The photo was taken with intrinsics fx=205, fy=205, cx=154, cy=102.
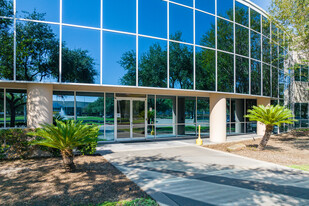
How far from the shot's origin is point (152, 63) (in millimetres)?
11438

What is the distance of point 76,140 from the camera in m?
6.13

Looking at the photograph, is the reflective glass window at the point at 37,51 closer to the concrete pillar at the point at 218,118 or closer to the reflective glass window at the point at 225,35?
the concrete pillar at the point at 218,118

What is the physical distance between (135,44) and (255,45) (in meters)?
10.6

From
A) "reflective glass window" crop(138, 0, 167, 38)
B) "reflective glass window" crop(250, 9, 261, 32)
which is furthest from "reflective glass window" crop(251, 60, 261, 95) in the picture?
"reflective glass window" crop(138, 0, 167, 38)

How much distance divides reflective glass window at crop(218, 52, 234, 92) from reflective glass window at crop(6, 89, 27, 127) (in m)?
11.7

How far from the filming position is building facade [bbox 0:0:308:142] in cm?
896

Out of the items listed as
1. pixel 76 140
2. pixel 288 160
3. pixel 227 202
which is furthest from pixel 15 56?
pixel 288 160

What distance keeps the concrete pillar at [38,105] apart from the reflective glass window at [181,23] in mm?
7422

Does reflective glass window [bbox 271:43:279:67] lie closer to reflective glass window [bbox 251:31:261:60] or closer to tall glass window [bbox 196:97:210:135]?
reflective glass window [bbox 251:31:261:60]

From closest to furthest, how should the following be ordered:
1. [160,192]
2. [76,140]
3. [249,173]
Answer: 1. [160,192]
2. [76,140]
3. [249,173]

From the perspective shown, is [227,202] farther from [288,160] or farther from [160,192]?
[288,160]

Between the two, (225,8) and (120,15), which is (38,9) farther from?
(225,8)

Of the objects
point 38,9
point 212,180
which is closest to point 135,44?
point 38,9

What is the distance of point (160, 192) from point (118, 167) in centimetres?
260
